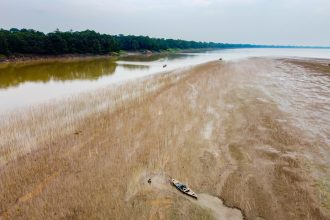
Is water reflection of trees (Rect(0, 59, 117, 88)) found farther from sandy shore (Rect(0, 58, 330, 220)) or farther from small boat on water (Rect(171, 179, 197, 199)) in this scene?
small boat on water (Rect(171, 179, 197, 199))

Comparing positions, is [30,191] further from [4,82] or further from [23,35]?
[23,35]

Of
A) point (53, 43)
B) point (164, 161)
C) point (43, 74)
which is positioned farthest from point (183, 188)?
point (53, 43)

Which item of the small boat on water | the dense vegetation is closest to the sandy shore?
the small boat on water

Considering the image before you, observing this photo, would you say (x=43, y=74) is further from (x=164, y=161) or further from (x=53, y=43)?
(x=53, y=43)

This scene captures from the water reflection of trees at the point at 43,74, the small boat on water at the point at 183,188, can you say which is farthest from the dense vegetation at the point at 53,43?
the small boat on water at the point at 183,188

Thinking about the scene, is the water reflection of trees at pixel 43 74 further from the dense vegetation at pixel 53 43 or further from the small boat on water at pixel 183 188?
the small boat on water at pixel 183 188
